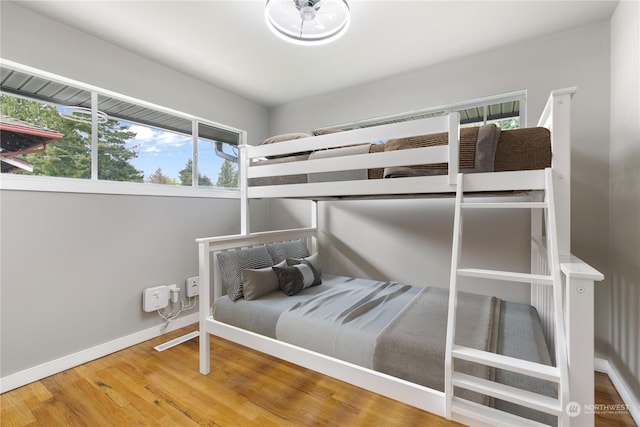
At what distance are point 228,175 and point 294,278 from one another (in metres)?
1.81

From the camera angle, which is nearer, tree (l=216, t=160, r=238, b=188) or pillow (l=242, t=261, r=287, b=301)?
pillow (l=242, t=261, r=287, b=301)

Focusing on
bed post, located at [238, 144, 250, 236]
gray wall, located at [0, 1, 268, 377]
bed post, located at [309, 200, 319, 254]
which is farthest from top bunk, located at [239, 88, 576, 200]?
gray wall, located at [0, 1, 268, 377]

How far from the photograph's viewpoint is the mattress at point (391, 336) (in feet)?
4.16

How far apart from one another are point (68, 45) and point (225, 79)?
4.06 feet

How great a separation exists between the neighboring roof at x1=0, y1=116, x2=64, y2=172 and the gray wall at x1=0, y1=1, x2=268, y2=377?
22 cm

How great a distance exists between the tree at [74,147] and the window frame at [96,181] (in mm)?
56

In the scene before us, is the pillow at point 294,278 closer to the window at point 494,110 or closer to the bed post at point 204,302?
the bed post at point 204,302

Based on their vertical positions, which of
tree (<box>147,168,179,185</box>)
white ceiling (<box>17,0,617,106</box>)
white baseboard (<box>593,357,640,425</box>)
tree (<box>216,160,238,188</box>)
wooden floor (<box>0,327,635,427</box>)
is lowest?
wooden floor (<box>0,327,635,427</box>)

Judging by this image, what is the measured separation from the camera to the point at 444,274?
8.57 ft

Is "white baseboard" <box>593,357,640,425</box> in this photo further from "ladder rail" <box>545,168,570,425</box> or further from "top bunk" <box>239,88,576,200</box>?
"top bunk" <box>239,88,576,200</box>

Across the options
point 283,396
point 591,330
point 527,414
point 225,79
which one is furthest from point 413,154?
point 225,79

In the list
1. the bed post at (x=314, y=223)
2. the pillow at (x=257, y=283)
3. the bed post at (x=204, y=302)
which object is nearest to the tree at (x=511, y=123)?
the bed post at (x=314, y=223)

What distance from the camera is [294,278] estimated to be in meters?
2.22

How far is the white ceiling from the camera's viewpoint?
1.91 m
